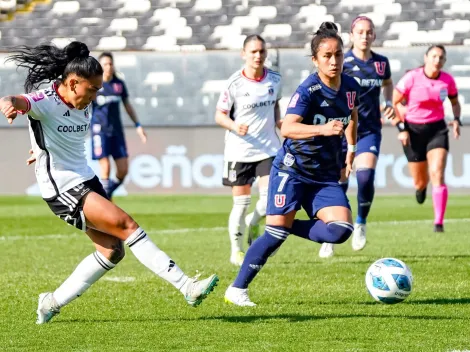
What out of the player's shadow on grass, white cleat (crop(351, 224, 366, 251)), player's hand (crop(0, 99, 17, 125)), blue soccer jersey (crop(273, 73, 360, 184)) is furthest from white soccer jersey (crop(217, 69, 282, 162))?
player's hand (crop(0, 99, 17, 125))

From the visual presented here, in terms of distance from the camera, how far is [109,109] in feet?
50.2

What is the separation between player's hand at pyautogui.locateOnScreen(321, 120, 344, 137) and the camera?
21.4 ft

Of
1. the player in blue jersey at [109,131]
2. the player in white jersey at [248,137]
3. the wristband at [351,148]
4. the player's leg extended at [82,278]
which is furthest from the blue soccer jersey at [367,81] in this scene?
the player in blue jersey at [109,131]

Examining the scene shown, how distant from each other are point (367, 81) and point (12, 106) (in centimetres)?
536

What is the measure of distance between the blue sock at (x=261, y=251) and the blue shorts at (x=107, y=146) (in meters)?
8.25

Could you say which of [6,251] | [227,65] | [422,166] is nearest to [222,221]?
[422,166]

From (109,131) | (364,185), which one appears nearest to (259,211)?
(364,185)

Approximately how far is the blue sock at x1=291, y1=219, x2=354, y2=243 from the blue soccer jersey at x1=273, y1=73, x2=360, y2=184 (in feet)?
1.00

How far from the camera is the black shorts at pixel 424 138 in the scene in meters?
12.7

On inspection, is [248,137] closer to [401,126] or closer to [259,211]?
[259,211]

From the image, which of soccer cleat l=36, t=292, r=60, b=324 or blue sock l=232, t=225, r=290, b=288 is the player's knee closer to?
blue sock l=232, t=225, r=290, b=288

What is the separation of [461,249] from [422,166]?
245 centimetres

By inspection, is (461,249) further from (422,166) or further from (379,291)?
(379,291)

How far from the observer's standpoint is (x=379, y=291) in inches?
281
